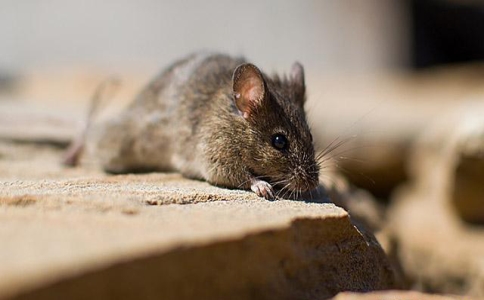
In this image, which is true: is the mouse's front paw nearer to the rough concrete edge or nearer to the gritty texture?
the gritty texture

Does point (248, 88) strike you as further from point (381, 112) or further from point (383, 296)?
point (381, 112)

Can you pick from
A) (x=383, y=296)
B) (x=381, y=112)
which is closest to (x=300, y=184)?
(x=383, y=296)

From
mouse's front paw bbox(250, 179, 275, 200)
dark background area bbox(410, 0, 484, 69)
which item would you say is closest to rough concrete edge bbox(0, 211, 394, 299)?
mouse's front paw bbox(250, 179, 275, 200)

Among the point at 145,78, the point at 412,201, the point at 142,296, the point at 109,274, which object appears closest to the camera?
the point at 109,274

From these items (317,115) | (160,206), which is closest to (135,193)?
(160,206)

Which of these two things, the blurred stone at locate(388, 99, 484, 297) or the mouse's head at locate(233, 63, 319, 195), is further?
the blurred stone at locate(388, 99, 484, 297)

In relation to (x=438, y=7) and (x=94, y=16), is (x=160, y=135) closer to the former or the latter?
(x=94, y=16)
